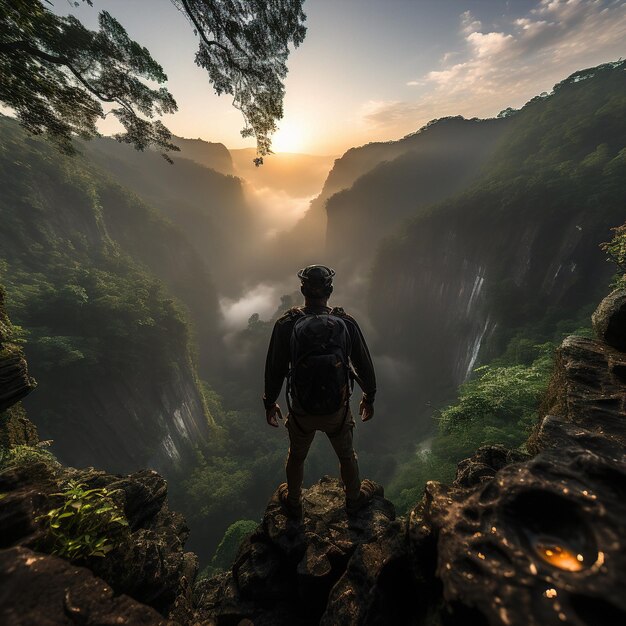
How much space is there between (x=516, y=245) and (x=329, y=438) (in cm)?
3224

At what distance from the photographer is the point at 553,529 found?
150 cm

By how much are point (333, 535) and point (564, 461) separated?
319 centimetres

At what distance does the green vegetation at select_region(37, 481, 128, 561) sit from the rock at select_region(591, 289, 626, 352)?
7140mm

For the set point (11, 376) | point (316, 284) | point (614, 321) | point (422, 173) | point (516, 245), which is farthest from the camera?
point (422, 173)

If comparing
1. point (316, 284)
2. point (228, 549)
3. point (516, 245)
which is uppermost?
point (316, 284)

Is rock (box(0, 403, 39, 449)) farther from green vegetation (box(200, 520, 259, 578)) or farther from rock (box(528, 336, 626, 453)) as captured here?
green vegetation (box(200, 520, 259, 578))

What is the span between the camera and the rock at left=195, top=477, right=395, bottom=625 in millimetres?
3188

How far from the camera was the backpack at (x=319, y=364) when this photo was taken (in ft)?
10.7

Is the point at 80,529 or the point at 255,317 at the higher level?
the point at 80,529

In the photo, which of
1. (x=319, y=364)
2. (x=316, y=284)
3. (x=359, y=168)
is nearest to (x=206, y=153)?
(x=359, y=168)

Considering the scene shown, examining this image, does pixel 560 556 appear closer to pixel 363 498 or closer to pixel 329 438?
pixel 329 438

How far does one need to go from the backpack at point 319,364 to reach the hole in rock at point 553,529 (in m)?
1.90

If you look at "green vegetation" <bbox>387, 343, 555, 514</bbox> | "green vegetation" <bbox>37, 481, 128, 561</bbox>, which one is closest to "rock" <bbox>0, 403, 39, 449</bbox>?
"green vegetation" <bbox>37, 481, 128, 561</bbox>

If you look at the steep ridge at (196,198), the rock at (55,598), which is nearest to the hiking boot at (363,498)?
the rock at (55,598)
